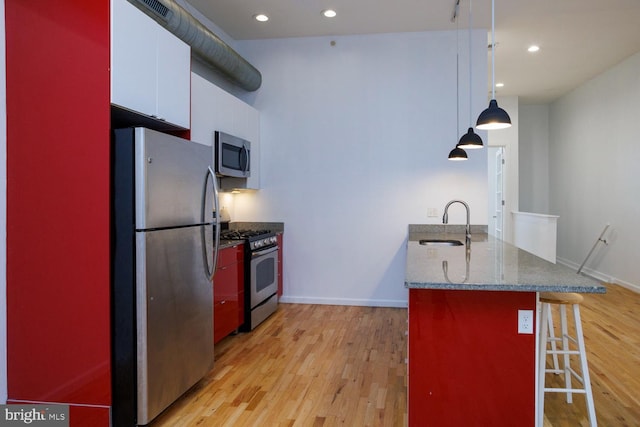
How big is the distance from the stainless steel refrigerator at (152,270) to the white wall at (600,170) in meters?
5.43

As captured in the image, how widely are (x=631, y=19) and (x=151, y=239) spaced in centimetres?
488

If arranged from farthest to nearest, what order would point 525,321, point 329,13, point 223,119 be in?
1. point 329,13
2. point 223,119
3. point 525,321

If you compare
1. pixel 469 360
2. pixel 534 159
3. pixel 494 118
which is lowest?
pixel 469 360

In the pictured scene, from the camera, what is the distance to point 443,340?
1.91 m

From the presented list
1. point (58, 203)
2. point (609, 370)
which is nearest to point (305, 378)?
point (58, 203)

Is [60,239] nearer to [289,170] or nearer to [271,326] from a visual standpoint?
[271,326]

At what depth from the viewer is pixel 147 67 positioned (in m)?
2.49

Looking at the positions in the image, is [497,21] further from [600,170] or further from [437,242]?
[600,170]

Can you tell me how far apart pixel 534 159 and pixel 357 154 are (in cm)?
485

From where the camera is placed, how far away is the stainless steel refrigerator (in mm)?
2141

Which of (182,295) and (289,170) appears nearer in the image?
(182,295)

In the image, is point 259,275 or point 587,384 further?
point 259,275

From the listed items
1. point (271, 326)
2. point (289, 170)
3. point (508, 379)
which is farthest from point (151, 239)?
point (289, 170)

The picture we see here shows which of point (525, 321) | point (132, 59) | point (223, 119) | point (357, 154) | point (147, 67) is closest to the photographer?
point (525, 321)
